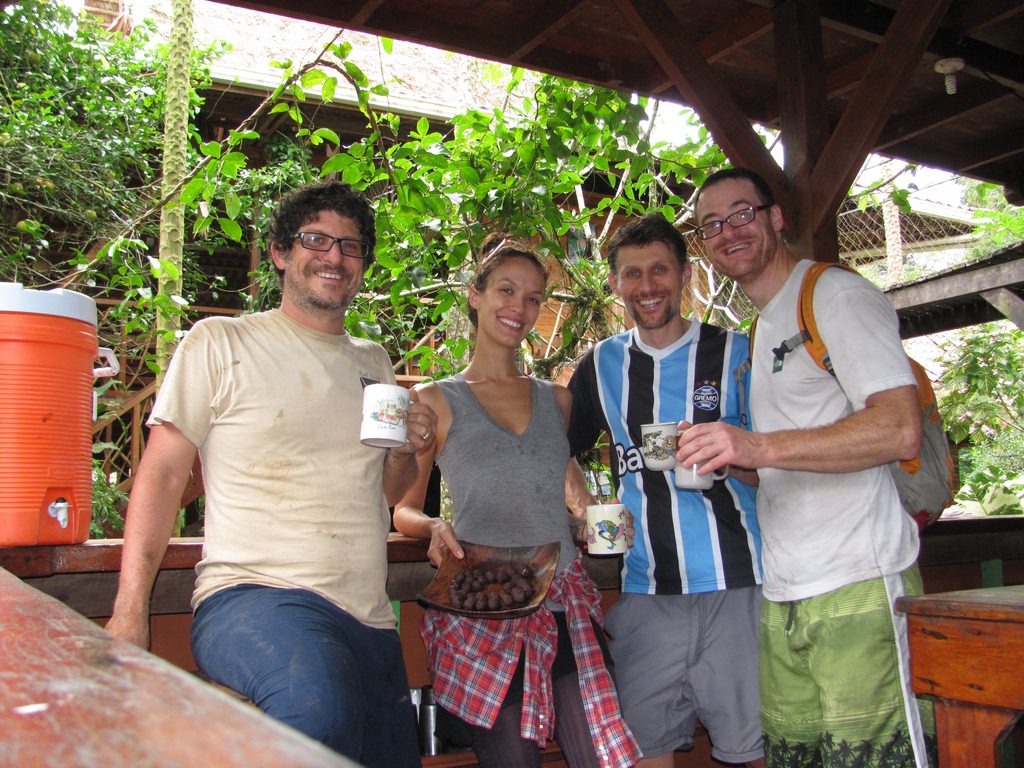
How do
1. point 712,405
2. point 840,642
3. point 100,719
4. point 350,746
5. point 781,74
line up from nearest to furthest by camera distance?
point 100,719 < point 350,746 < point 840,642 < point 712,405 < point 781,74

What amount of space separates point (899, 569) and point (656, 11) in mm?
2407

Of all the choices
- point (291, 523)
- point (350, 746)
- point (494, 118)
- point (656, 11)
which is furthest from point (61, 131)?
point (350, 746)

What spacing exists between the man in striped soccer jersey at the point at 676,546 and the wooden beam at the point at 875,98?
921mm

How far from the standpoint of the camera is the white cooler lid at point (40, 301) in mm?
2336

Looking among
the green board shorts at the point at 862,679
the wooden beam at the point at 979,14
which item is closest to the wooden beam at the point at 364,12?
the wooden beam at the point at 979,14

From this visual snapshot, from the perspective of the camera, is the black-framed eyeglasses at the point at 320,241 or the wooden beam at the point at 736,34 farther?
the wooden beam at the point at 736,34

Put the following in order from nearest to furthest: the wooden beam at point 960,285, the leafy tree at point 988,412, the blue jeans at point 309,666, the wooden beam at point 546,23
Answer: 1. the blue jeans at point 309,666
2. the wooden beam at point 546,23
3. the wooden beam at point 960,285
4. the leafy tree at point 988,412

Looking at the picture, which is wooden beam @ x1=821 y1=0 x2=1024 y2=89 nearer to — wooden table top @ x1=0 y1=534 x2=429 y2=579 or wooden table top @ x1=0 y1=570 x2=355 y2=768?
wooden table top @ x1=0 y1=534 x2=429 y2=579

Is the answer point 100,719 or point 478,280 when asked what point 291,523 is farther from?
point 100,719

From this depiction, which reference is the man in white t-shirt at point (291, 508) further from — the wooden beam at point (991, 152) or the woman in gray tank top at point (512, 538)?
the wooden beam at point (991, 152)

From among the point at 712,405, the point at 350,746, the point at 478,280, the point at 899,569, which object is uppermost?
the point at 478,280

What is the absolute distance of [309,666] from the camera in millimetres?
1946

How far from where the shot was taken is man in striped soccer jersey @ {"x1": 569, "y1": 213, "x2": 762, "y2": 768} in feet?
8.73

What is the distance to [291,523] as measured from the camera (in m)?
2.25
